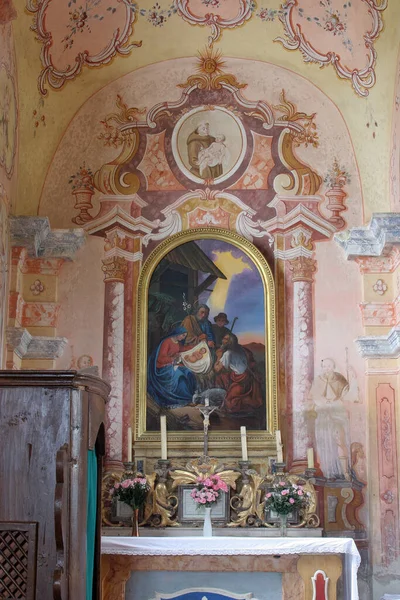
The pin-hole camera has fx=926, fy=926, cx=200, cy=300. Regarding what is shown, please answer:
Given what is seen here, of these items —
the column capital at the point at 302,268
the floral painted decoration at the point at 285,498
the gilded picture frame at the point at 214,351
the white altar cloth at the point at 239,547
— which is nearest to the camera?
the white altar cloth at the point at 239,547

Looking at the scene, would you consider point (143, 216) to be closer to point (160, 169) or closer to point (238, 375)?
point (160, 169)

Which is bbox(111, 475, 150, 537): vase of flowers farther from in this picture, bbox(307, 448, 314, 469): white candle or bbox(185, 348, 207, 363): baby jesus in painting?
bbox(307, 448, 314, 469): white candle

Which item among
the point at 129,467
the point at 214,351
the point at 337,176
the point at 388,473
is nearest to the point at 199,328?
the point at 214,351

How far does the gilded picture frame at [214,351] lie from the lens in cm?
1101

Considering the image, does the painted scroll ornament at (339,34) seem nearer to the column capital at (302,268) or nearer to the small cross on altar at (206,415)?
the column capital at (302,268)

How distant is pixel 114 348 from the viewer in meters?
11.4

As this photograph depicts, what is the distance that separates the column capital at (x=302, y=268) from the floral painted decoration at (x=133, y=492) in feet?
10.4

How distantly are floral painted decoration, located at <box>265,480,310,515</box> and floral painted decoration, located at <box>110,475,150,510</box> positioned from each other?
139 cm

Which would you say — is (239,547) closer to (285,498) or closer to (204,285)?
(285,498)

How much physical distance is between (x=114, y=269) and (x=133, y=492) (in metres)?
2.83

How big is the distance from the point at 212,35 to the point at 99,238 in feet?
9.49

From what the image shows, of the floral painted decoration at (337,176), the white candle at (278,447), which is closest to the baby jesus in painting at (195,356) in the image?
the white candle at (278,447)

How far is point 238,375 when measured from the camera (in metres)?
11.2

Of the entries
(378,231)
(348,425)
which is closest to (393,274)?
(378,231)
